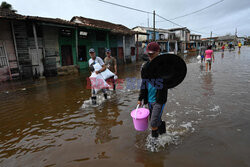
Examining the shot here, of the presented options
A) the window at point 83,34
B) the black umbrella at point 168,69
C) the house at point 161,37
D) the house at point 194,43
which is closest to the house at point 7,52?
the window at point 83,34

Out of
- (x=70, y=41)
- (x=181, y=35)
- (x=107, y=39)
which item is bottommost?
(x=70, y=41)

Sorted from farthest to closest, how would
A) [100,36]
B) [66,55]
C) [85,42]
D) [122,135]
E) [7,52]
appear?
[100,36], [85,42], [66,55], [7,52], [122,135]

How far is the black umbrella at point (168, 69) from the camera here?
236 cm

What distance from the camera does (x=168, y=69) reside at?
2447 mm

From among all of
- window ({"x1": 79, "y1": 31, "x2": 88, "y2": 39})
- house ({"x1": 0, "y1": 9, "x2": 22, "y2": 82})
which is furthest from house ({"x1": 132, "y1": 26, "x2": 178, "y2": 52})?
house ({"x1": 0, "y1": 9, "x2": 22, "y2": 82})

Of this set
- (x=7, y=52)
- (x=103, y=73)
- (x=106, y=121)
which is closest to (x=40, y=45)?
(x=7, y=52)

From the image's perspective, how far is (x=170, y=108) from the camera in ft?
14.6

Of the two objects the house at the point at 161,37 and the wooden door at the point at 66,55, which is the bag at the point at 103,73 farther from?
the house at the point at 161,37

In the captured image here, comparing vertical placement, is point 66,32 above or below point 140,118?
above

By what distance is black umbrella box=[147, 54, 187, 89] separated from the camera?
2361 mm

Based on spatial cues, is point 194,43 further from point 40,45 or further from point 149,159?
point 149,159

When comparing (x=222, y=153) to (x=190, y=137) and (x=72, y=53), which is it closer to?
(x=190, y=137)

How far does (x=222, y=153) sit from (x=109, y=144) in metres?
1.98

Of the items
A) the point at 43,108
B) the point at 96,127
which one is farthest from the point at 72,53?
the point at 96,127
